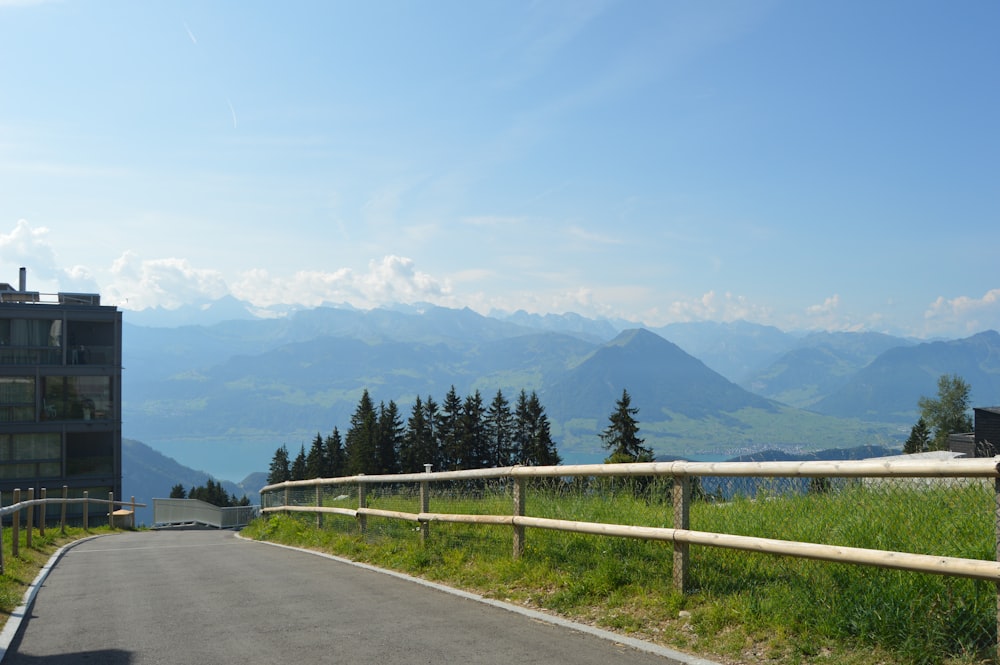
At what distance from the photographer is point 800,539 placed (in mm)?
7023

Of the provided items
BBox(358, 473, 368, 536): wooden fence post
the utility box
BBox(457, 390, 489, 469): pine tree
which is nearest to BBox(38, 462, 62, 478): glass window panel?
the utility box

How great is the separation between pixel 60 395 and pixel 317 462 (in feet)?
242

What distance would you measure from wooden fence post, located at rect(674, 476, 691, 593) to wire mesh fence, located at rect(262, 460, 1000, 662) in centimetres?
6

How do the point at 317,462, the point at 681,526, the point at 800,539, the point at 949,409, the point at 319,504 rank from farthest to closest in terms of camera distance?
the point at 949,409 → the point at 317,462 → the point at 319,504 → the point at 681,526 → the point at 800,539

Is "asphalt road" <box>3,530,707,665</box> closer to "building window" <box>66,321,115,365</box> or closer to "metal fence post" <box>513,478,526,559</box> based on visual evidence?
"metal fence post" <box>513,478,526,559</box>

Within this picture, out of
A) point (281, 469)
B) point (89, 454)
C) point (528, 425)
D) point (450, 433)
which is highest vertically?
point (89, 454)

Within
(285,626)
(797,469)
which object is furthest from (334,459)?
(797,469)

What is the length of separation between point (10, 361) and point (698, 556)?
52.8m

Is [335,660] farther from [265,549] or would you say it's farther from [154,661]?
[265,549]

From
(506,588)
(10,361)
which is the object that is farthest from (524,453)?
(506,588)

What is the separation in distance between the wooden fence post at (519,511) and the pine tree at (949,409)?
451 ft

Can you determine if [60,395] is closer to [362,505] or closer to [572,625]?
[362,505]

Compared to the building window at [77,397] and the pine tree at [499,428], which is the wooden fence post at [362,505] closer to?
the building window at [77,397]

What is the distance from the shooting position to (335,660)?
6129mm
